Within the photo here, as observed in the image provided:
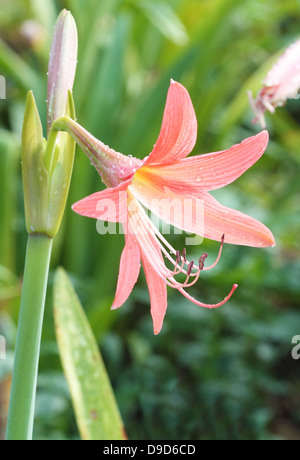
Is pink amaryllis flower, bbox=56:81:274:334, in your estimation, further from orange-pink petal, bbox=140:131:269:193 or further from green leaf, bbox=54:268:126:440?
green leaf, bbox=54:268:126:440

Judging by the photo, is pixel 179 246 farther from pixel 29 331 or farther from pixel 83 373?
pixel 29 331

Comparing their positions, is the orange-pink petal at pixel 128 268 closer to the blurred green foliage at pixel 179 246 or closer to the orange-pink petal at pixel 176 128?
the orange-pink petal at pixel 176 128

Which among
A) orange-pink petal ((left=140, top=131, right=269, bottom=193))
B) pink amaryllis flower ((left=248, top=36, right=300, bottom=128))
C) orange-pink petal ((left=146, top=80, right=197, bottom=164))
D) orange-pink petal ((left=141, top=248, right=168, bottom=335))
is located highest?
pink amaryllis flower ((left=248, top=36, right=300, bottom=128))

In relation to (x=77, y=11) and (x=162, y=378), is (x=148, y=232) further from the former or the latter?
(x=77, y=11)

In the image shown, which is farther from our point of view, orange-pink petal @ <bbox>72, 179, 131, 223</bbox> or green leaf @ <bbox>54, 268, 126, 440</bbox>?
green leaf @ <bbox>54, 268, 126, 440</bbox>

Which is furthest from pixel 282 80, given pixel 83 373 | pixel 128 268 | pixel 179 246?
pixel 179 246

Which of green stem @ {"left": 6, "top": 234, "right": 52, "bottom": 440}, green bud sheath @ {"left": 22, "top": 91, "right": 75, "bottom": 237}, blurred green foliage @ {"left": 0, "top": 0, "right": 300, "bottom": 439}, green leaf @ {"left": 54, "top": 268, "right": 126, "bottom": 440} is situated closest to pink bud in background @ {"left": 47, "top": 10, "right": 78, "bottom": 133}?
green bud sheath @ {"left": 22, "top": 91, "right": 75, "bottom": 237}
